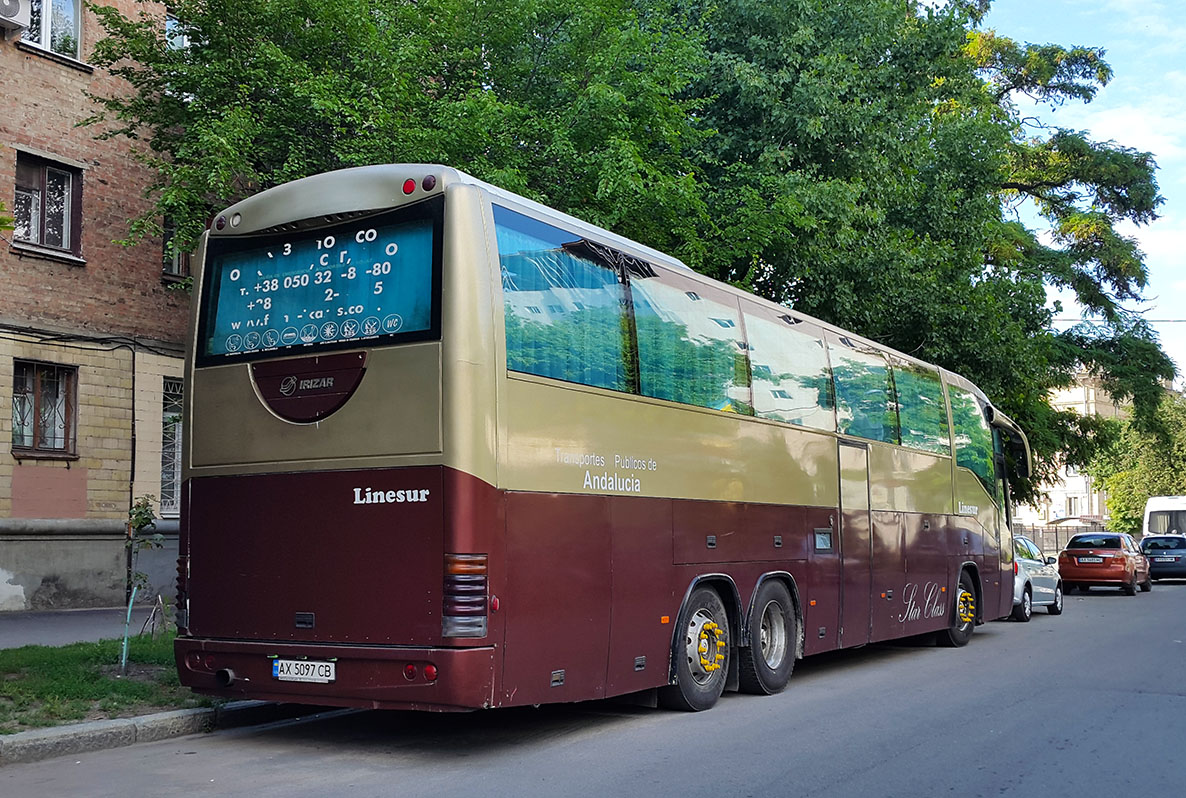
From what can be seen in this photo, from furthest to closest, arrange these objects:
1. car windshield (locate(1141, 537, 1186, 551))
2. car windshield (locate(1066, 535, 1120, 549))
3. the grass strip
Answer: car windshield (locate(1141, 537, 1186, 551))
car windshield (locate(1066, 535, 1120, 549))
the grass strip

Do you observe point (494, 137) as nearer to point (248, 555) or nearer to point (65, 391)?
point (248, 555)

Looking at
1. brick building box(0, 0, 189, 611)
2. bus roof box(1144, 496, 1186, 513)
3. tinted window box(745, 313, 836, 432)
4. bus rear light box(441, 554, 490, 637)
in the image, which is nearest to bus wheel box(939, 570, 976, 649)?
tinted window box(745, 313, 836, 432)

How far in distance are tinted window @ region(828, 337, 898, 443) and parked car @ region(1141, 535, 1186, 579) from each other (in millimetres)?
26388

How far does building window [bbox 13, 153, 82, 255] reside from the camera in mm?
18000

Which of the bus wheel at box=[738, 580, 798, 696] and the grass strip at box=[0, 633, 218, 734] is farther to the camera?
the bus wheel at box=[738, 580, 798, 696]

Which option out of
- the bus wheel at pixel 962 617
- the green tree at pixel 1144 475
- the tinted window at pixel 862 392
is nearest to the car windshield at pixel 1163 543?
the bus wheel at pixel 962 617

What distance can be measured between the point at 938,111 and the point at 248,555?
18893 mm

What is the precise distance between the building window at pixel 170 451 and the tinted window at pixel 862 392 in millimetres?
11670

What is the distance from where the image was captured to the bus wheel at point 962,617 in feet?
50.7

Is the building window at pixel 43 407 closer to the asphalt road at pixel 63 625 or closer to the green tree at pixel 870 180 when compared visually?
the asphalt road at pixel 63 625

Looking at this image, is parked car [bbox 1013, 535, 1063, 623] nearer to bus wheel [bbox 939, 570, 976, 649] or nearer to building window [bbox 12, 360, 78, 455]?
bus wheel [bbox 939, 570, 976, 649]

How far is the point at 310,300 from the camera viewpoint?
804 cm

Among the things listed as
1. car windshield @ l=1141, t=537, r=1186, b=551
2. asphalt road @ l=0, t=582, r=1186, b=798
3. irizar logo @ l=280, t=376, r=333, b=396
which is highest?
irizar logo @ l=280, t=376, r=333, b=396

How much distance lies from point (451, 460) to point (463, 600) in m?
0.85
